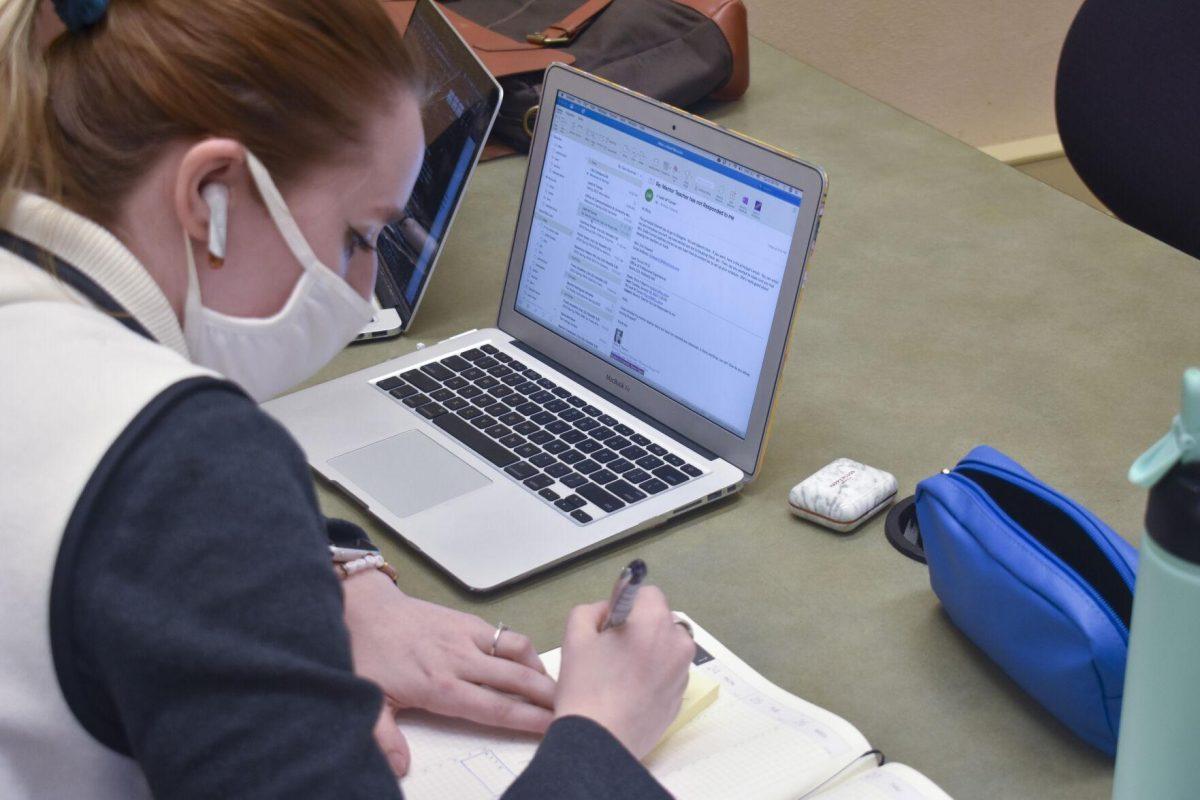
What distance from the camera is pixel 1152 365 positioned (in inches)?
49.6

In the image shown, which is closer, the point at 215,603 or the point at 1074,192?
the point at 215,603

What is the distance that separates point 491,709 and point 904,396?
0.56 metres

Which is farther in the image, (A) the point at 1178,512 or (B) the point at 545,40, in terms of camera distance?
(B) the point at 545,40

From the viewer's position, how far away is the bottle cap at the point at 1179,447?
53 cm

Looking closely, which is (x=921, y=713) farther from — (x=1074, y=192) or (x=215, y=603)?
(x=1074, y=192)

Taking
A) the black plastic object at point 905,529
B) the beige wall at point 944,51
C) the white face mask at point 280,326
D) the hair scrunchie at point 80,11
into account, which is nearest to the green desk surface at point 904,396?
the black plastic object at point 905,529

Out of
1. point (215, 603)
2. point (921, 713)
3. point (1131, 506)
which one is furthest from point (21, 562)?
point (1131, 506)

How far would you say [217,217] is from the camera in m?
0.70

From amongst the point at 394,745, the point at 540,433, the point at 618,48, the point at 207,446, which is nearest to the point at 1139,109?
the point at 618,48

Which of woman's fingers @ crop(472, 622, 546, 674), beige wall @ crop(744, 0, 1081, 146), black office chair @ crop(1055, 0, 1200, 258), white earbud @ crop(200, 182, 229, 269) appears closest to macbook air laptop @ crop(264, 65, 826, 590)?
woman's fingers @ crop(472, 622, 546, 674)

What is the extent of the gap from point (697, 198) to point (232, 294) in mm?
455

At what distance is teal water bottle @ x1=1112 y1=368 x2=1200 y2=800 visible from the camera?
54 centimetres

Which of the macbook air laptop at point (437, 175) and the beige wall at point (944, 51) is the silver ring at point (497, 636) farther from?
the beige wall at point (944, 51)

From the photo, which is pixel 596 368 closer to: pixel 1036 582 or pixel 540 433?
pixel 540 433
